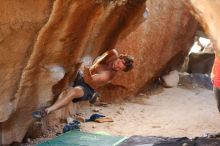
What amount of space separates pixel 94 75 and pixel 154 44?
3520 mm

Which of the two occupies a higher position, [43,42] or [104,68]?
[43,42]

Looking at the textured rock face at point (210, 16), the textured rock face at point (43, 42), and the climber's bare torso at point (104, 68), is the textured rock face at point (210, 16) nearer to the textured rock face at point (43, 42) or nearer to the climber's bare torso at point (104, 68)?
the textured rock face at point (43, 42)

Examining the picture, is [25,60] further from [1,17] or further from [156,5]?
[156,5]

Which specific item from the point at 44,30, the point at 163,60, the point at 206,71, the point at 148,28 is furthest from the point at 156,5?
the point at 44,30

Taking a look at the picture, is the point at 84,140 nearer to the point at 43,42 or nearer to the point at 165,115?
the point at 43,42

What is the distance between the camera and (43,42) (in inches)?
198

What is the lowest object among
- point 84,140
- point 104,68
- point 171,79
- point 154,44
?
point 84,140

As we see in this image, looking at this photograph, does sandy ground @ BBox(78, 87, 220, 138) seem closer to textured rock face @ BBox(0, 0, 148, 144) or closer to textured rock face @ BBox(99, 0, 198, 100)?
textured rock face @ BBox(99, 0, 198, 100)

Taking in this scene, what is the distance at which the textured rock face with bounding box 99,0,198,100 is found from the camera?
368 inches

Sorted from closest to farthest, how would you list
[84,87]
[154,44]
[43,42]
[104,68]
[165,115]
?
1. [43,42]
2. [84,87]
3. [104,68]
4. [165,115]
5. [154,44]

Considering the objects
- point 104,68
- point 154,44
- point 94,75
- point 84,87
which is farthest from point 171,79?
point 84,87

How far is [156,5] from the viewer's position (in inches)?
379

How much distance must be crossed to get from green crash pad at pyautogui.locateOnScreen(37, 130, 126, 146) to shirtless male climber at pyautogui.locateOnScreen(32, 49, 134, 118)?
0.50 metres

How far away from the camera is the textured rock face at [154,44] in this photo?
9.34 m
